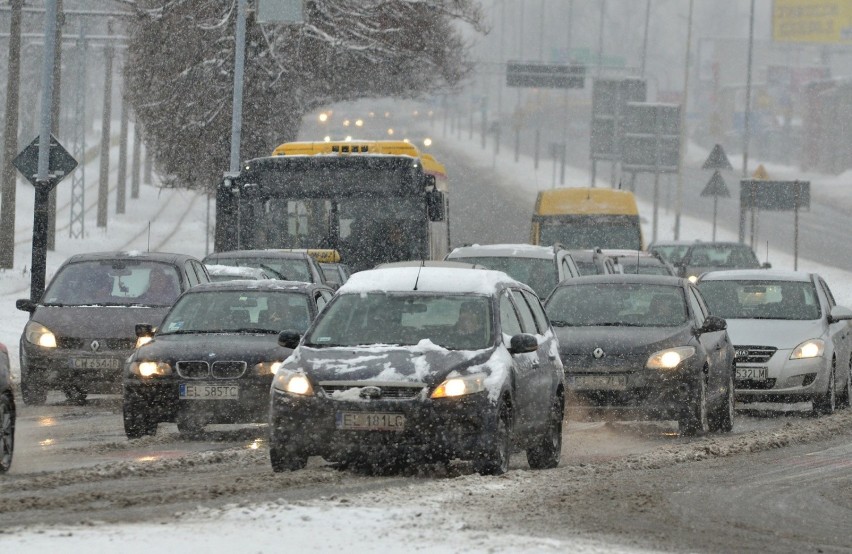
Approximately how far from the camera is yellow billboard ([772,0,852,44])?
372 ft

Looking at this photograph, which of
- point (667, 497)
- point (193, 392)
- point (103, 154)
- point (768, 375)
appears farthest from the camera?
point (103, 154)

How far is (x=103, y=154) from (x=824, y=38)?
6519 centimetres

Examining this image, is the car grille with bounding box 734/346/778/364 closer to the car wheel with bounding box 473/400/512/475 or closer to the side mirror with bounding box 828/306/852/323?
the side mirror with bounding box 828/306/852/323

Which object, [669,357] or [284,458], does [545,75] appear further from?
[284,458]

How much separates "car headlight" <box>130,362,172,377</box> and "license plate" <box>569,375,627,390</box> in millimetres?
3430

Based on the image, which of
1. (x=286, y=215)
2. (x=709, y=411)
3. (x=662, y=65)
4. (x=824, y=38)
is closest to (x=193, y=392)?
(x=709, y=411)

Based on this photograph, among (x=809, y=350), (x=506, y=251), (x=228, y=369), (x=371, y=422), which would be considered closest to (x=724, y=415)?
(x=809, y=350)

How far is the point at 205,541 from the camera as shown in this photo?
27.1ft

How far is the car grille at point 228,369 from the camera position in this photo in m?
14.3

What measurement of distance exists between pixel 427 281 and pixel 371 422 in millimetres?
1669

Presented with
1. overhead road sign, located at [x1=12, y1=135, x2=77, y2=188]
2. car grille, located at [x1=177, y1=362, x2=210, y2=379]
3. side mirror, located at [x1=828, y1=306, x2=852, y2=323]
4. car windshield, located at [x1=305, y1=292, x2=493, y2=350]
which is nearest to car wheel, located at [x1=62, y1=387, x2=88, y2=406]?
car grille, located at [x1=177, y1=362, x2=210, y2=379]

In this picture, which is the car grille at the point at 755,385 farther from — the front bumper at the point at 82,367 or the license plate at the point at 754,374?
the front bumper at the point at 82,367

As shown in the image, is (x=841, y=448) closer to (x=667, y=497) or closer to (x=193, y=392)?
(x=667, y=497)

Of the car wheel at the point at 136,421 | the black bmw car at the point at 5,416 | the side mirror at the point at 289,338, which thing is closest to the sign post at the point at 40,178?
the car wheel at the point at 136,421
